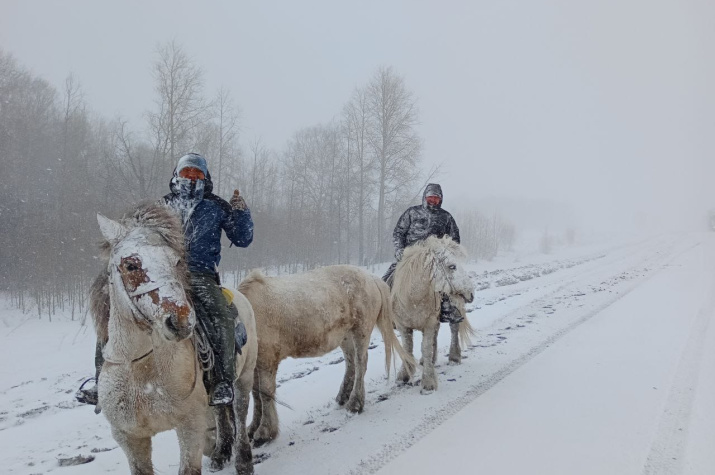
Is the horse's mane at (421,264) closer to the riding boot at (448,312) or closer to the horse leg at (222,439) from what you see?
the riding boot at (448,312)

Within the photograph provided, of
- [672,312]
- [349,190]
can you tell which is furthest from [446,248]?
[349,190]

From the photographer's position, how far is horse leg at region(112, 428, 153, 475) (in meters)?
2.52

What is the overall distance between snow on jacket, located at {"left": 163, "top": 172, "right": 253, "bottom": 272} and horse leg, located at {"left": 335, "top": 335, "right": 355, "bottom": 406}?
230 cm

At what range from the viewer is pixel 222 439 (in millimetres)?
3684

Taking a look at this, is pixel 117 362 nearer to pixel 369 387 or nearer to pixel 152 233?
pixel 152 233

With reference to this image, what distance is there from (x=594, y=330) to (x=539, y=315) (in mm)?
1432

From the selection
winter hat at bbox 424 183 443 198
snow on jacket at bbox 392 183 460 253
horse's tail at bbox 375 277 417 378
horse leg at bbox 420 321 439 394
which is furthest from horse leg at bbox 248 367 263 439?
winter hat at bbox 424 183 443 198

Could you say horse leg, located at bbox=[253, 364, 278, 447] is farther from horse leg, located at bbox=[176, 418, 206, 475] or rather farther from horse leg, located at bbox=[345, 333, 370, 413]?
horse leg, located at bbox=[176, 418, 206, 475]

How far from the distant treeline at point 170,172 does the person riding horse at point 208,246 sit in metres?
8.32

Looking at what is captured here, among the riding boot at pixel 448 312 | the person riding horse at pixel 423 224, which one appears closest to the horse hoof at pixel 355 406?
the riding boot at pixel 448 312

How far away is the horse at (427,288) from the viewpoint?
5.57 metres

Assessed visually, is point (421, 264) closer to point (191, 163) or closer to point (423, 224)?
point (423, 224)

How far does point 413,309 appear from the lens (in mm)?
5758

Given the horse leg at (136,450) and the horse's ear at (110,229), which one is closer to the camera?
the horse's ear at (110,229)
